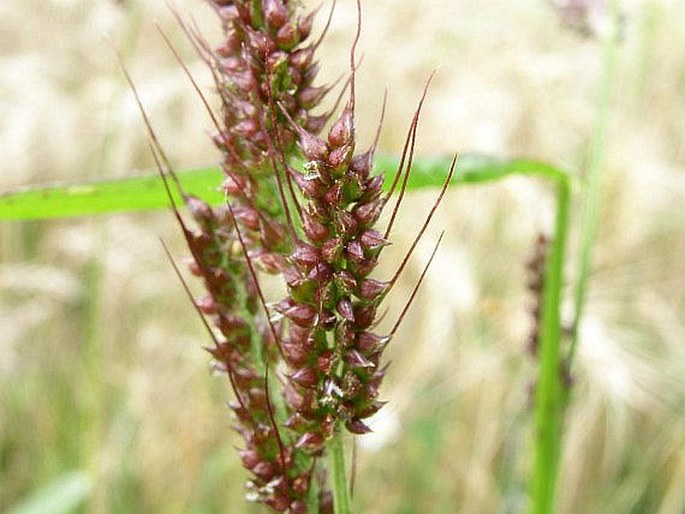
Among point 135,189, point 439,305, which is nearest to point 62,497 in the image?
point 439,305

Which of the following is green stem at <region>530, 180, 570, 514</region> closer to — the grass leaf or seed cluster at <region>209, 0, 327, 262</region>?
seed cluster at <region>209, 0, 327, 262</region>

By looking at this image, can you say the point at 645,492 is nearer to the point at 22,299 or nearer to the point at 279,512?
the point at 279,512

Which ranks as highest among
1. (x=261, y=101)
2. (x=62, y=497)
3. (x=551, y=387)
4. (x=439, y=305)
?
(x=439, y=305)

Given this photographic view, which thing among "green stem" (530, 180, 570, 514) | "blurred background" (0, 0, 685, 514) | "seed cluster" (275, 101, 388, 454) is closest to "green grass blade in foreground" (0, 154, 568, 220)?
"green stem" (530, 180, 570, 514)

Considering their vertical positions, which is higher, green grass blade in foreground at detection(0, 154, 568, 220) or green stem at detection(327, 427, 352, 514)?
green grass blade in foreground at detection(0, 154, 568, 220)

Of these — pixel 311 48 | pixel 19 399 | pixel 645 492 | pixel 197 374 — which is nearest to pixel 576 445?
pixel 645 492

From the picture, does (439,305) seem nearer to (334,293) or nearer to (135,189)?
(135,189)
